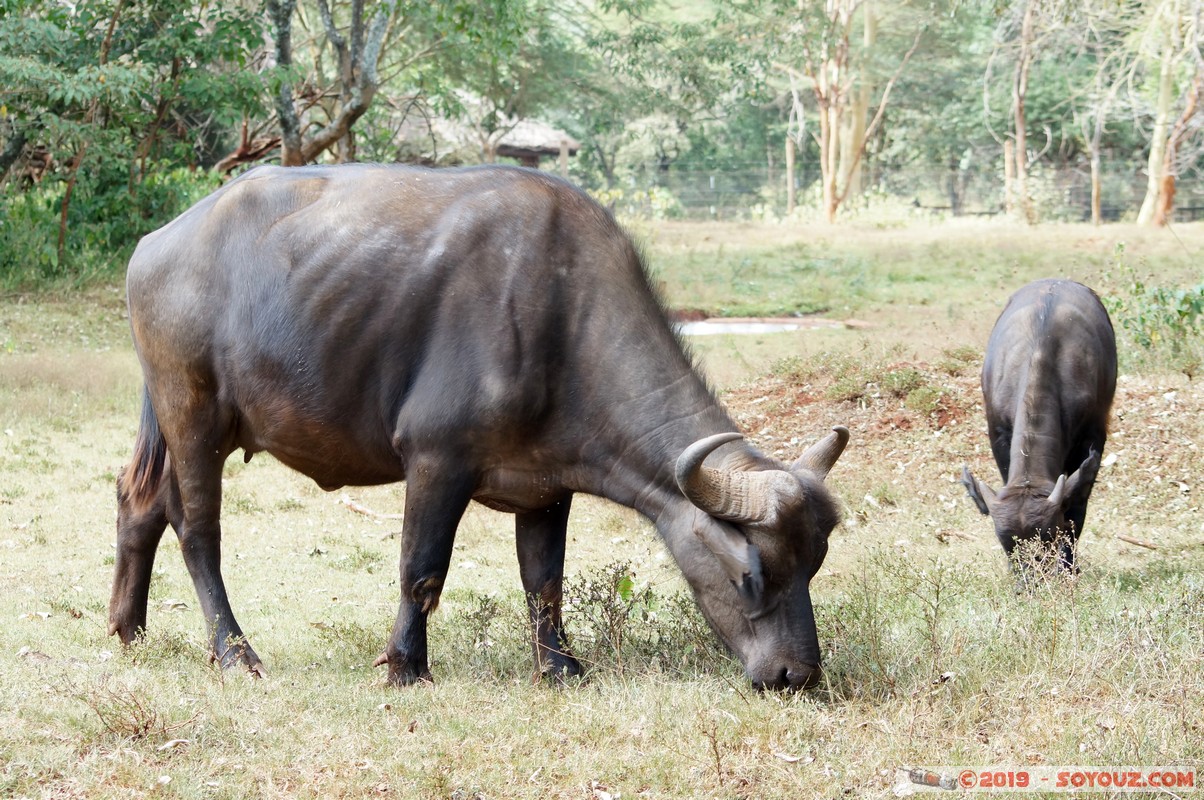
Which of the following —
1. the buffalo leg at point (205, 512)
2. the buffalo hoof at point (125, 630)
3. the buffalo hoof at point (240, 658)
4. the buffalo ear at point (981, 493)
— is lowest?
the buffalo hoof at point (125, 630)

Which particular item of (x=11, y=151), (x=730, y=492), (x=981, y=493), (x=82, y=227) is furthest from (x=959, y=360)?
(x=11, y=151)

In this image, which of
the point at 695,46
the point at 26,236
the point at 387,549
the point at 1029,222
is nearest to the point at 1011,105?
the point at 1029,222

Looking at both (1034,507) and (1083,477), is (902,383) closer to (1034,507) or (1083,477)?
(1083,477)

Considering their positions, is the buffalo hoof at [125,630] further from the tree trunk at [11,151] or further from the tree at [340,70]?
the tree trunk at [11,151]

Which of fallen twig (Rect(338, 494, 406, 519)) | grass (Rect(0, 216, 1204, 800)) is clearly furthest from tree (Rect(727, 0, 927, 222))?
fallen twig (Rect(338, 494, 406, 519))

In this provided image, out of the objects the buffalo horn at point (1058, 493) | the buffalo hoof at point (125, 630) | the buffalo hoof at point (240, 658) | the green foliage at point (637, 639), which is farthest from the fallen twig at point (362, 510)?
the buffalo horn at point (1058, 493)

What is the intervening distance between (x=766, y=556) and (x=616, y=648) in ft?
3.38

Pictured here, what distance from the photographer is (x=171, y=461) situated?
620 cm

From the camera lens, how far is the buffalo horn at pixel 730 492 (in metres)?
4.91

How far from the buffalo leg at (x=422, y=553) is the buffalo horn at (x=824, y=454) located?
56.1 inches

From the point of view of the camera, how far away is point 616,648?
5621 mm

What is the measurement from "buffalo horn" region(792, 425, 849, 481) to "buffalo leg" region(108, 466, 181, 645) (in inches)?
122

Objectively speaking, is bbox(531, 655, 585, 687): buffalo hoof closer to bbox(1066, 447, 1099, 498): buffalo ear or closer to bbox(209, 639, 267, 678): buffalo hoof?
bbox(209, 639, 267, 678): buffalo hoof

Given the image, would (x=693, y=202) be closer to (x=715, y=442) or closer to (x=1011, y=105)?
(x=1011, y=105)
